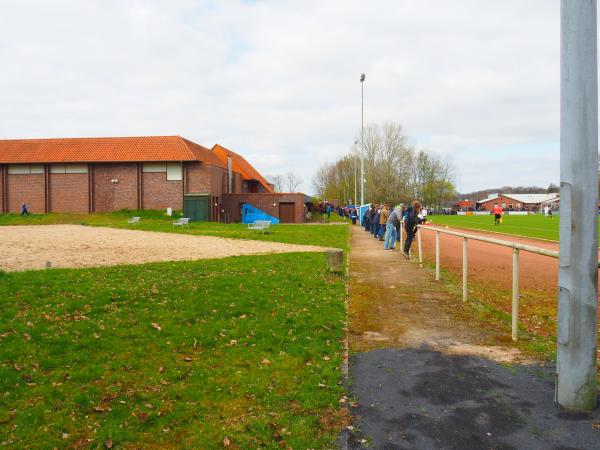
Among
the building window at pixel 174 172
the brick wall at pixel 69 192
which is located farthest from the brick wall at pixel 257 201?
the brick wall at pixel 69 192

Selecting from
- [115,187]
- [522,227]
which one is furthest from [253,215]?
[522,227]

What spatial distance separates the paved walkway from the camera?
10.9 ft

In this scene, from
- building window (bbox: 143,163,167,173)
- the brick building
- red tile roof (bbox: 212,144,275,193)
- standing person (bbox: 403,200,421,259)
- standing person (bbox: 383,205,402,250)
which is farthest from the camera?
red tile roof (bbox: 212,144,275,193)

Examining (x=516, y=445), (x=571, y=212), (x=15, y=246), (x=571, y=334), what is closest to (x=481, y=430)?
(x=516, y=445)

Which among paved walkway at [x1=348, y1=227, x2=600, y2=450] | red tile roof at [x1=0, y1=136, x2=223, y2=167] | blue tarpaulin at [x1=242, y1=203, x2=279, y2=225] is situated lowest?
paved walkway at [x1=348, y1=227, x2=600, y2=450]

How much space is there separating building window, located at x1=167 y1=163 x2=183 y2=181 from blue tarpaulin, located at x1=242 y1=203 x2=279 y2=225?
669cm

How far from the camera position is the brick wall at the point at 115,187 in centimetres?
4628

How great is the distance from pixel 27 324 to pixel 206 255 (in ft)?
29.5

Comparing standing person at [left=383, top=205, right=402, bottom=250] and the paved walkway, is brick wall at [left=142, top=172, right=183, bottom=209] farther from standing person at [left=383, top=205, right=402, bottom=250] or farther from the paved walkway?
the paved walkway

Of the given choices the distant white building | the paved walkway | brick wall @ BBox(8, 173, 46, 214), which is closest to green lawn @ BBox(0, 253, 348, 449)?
the paved walkway

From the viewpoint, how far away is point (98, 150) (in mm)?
47094

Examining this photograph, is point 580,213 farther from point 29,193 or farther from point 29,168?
point 29,168

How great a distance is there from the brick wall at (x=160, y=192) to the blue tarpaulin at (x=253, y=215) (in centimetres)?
605

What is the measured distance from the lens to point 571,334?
3797mm
